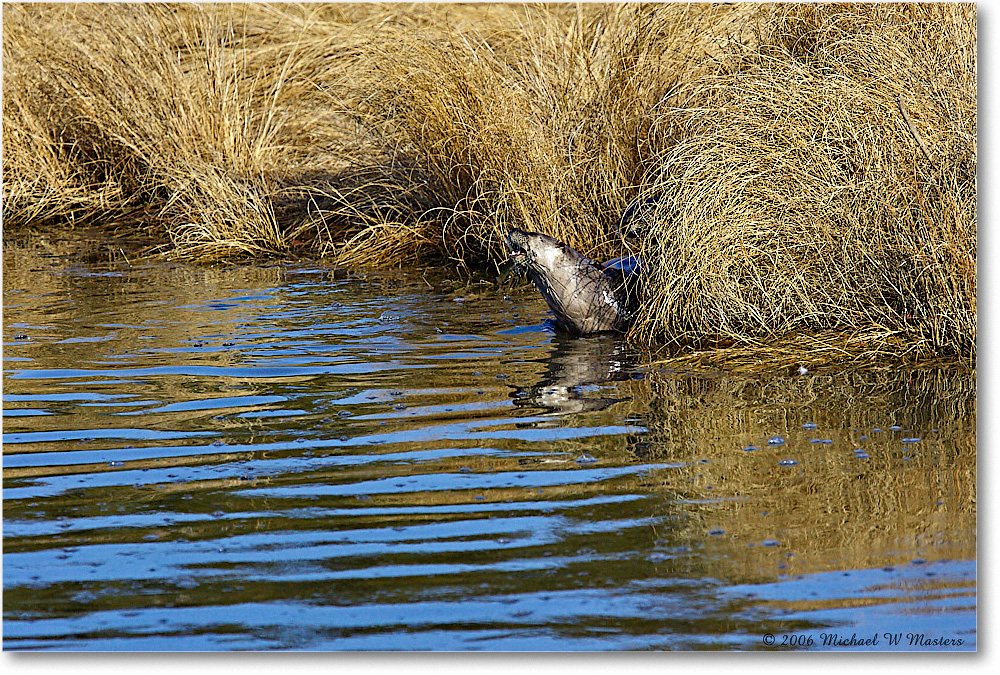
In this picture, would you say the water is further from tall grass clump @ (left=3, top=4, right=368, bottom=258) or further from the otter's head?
tall grass clump @ (left=3, top=4, right=368, bottom=258)

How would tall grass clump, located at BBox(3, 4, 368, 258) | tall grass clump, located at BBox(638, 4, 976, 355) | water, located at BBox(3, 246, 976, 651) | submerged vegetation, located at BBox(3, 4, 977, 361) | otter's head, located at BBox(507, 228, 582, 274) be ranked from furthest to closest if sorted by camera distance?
1. tall grass clump, located at BBox(3, 4, 368, 258)
2. otter's head, located at BBox(507, 228, 582, 274)
3. submerged vegetation, located at BBox(3, 4, 977, 361)
4. tall grass clump, located at BBox(638, 4, 976, 355)
5. water, located at BBox(3, 246, 976, 651)

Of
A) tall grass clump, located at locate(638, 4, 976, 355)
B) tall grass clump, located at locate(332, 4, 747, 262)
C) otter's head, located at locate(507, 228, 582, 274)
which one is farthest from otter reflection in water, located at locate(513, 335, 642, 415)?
tall grass clump, located at locate(332, 4, 747, 262)

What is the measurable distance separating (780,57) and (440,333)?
211cm

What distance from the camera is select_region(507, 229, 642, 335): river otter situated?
19.5ft

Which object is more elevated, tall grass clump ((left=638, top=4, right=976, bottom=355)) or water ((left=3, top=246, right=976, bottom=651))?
tall grass clump ((left=638, top=4, right=976, bottom=355))

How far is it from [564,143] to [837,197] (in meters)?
2.30

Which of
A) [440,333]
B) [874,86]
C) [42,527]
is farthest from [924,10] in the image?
[42,527]

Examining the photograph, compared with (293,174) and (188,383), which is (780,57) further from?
(293,174)

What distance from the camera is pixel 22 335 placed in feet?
20.2

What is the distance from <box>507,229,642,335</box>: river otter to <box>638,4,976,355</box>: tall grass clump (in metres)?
0.35

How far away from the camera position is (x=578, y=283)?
6.01 m

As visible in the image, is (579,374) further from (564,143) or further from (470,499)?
(564,143)

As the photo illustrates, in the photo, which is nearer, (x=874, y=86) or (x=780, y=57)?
(x=874, y=86)

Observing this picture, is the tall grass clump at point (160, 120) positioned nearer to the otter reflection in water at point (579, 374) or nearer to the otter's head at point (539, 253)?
the otter's head at point (539, 253)
